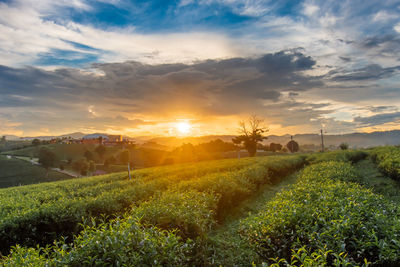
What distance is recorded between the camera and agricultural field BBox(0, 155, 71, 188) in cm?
5515

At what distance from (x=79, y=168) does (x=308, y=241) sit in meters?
71.7

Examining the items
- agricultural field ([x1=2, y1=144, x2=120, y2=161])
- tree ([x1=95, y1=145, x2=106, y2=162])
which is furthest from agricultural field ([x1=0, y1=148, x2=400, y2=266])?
agricultural field ([x1=2, y1=144, x2=120, y2=161])

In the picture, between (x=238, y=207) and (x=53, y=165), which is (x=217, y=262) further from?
(x=53, y=165)

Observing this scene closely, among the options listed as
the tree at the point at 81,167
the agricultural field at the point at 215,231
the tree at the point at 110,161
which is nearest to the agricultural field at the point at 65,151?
the tree at the point at 110,161

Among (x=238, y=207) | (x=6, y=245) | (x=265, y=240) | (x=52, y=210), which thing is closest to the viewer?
(x=265, y=240)

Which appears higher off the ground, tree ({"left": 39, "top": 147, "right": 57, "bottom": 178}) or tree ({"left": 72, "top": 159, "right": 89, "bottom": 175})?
tree ({"left": 39, "top": 147, "right": 57, "bottom": 178})

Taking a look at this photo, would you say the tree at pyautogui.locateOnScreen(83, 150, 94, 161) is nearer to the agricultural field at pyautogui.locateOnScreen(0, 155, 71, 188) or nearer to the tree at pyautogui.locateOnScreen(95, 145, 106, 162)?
the tree at pyautogui.locateOnScreen(95, 145, 106, 162)

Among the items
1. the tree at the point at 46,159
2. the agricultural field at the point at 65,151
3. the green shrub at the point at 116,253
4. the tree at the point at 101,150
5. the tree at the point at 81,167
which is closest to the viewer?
the green shrub at the point at 116,253

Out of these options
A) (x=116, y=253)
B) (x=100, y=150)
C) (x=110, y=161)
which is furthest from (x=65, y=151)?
(x=116, y=253)

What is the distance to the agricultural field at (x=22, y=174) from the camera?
5515cm

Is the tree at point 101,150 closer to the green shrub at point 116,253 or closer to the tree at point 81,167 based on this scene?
the tree at point 81,167

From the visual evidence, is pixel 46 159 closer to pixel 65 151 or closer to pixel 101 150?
pixel 101 150

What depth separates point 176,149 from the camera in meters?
59.1

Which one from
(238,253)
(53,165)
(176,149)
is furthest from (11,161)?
(238,253)
